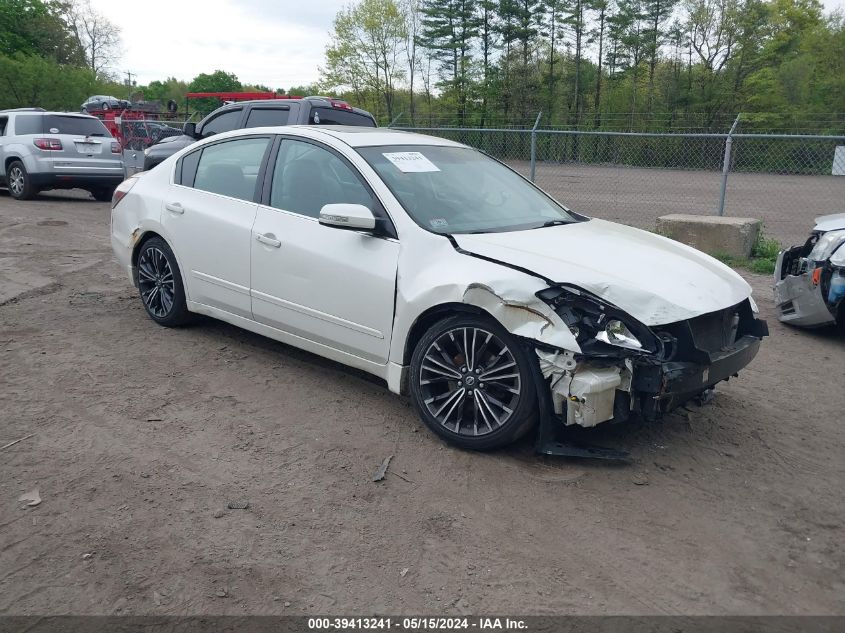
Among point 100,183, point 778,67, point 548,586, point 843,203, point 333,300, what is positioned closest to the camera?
point 548,586

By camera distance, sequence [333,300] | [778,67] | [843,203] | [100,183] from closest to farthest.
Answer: [333,300], [100,183], [843,203], [778,67]

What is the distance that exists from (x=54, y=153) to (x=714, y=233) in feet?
37.9

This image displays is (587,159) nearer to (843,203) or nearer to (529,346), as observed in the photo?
(843,203)

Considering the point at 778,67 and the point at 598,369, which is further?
the point at 778,67

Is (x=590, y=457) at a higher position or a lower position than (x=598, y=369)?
lower

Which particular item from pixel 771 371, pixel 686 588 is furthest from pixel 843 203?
pixel 686 588

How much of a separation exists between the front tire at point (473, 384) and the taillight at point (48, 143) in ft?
40.4

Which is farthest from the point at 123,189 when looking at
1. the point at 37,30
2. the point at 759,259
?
the point at 37,30

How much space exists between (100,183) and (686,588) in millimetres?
14180

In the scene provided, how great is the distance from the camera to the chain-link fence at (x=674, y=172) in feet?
54.5

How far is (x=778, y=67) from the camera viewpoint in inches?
1633

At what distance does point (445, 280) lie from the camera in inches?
156

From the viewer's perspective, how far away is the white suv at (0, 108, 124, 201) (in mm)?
13930

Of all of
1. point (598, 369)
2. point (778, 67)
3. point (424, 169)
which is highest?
point (778, 67)
